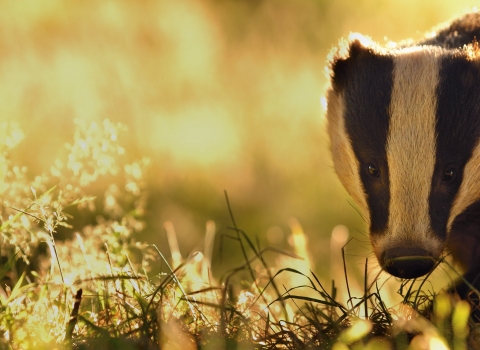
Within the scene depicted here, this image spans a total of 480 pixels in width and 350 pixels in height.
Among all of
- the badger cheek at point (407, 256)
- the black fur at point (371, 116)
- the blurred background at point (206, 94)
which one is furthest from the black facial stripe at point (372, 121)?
the blurred background at point (206, 94)

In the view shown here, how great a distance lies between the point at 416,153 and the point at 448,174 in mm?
157

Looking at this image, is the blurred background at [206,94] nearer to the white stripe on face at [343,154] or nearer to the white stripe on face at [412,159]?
the white stripe on face at [343,154]

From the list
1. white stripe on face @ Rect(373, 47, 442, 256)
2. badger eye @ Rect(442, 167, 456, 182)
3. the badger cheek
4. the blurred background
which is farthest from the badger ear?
the blurred background

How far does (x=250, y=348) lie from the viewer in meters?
2.41

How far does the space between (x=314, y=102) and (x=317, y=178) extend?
100 centimetres

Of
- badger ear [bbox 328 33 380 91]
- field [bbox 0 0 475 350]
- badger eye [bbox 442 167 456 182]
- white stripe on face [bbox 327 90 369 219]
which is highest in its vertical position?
field [bbox 0 0 475 350]

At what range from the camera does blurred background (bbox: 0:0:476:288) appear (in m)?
5.98

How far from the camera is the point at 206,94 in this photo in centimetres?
726

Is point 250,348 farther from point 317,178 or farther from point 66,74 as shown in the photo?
point 66,74

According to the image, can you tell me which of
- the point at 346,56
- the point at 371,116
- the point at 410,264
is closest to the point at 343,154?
the point at 371,116

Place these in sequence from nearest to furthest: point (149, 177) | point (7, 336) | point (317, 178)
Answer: point (7, 336), point (149, 177), point (317, 178)

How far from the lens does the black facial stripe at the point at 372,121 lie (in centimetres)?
316

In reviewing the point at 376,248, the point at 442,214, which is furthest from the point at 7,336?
the point at 442,214

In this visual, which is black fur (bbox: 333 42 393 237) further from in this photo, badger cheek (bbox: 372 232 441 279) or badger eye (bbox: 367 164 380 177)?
badger cheek (bbox: 372 232 441 279)
